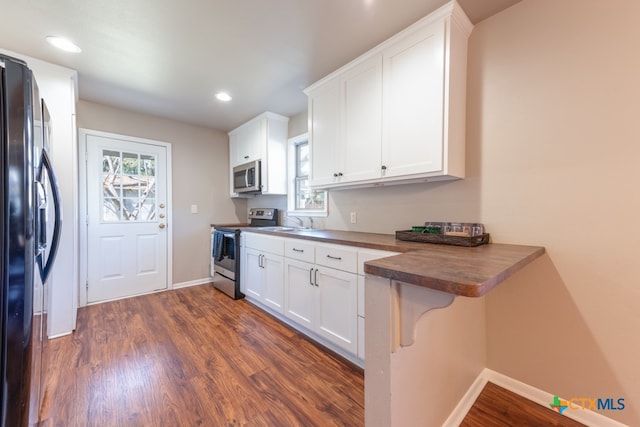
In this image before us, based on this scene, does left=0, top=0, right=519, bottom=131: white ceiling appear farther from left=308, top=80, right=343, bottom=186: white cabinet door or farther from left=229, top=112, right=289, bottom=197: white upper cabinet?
left=229, top=112, right=289, bottom=197: white upper cabinet

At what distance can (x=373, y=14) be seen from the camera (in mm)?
1619

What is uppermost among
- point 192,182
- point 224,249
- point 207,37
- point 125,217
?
point 207,37

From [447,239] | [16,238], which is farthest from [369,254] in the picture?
[16,238]

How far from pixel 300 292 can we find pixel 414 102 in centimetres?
172

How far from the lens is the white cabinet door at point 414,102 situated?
1587 millimetres

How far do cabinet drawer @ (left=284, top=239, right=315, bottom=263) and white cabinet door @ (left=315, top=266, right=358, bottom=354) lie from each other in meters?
0.15

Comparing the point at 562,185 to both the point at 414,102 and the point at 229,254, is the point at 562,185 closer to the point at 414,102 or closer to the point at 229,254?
the point at 414,102

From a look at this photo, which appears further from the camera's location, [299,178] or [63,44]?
[299,178]

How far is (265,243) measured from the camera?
2.65 metres

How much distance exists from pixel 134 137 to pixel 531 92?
4022mm

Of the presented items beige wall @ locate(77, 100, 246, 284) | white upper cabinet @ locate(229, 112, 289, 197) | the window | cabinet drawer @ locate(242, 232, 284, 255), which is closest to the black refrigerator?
cabinet drawer @ locate(242, 232, 284, 255)

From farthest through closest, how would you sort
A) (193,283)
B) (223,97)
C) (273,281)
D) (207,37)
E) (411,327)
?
(193,283) < (223,97) < (273,281) < (207,37) < (411,327)

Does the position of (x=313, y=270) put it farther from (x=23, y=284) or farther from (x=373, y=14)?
(x=373, y=14)

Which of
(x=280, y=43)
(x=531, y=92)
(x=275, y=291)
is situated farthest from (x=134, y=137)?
(x=531, y=92)
